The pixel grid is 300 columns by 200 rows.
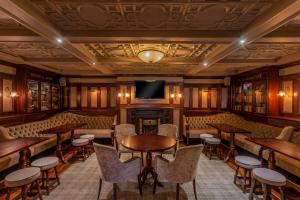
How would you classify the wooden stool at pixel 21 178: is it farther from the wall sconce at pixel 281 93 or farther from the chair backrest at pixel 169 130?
the wall sconce at pixel 281 93

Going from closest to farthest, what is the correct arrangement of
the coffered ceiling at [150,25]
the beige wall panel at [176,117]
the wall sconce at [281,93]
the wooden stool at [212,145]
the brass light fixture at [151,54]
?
1. the coffered ceiling at [150,25]
2. the brass light fixture at [151,54]
3. the wall sconce at [281,93]
4. the wooden stool at [212,145]
5. the beige wall panel at [176,117]

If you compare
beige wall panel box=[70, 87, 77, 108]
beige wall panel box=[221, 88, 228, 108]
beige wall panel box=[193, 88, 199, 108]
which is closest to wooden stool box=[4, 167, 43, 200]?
beige wall panel box=[70, 87, 77, 108]

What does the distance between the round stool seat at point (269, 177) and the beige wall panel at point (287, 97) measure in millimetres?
2830

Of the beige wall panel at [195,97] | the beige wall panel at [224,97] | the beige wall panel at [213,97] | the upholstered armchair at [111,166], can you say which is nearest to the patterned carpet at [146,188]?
the upholstered armchair at [111,166]

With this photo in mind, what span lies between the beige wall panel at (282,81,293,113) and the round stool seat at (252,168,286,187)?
9.29 ft

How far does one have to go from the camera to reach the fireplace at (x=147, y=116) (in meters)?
6.98

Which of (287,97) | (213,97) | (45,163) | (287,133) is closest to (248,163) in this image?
(287,133)

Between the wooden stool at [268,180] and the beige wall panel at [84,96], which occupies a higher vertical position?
the beige wall panel at [84,96]

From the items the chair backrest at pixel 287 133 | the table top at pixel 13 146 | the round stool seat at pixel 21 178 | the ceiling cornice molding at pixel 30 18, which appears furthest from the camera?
the chair backrest at pixel 287 133

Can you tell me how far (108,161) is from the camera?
267 centimetres

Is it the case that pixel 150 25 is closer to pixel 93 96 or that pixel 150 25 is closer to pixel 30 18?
pixel 30 18

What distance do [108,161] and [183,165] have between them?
3.78 ft

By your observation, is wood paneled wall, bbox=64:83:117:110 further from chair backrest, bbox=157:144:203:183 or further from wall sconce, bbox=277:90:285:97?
wall sconce, bbox=277:90:285:97

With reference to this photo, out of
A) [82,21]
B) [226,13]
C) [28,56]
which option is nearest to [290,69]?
[226,13]
